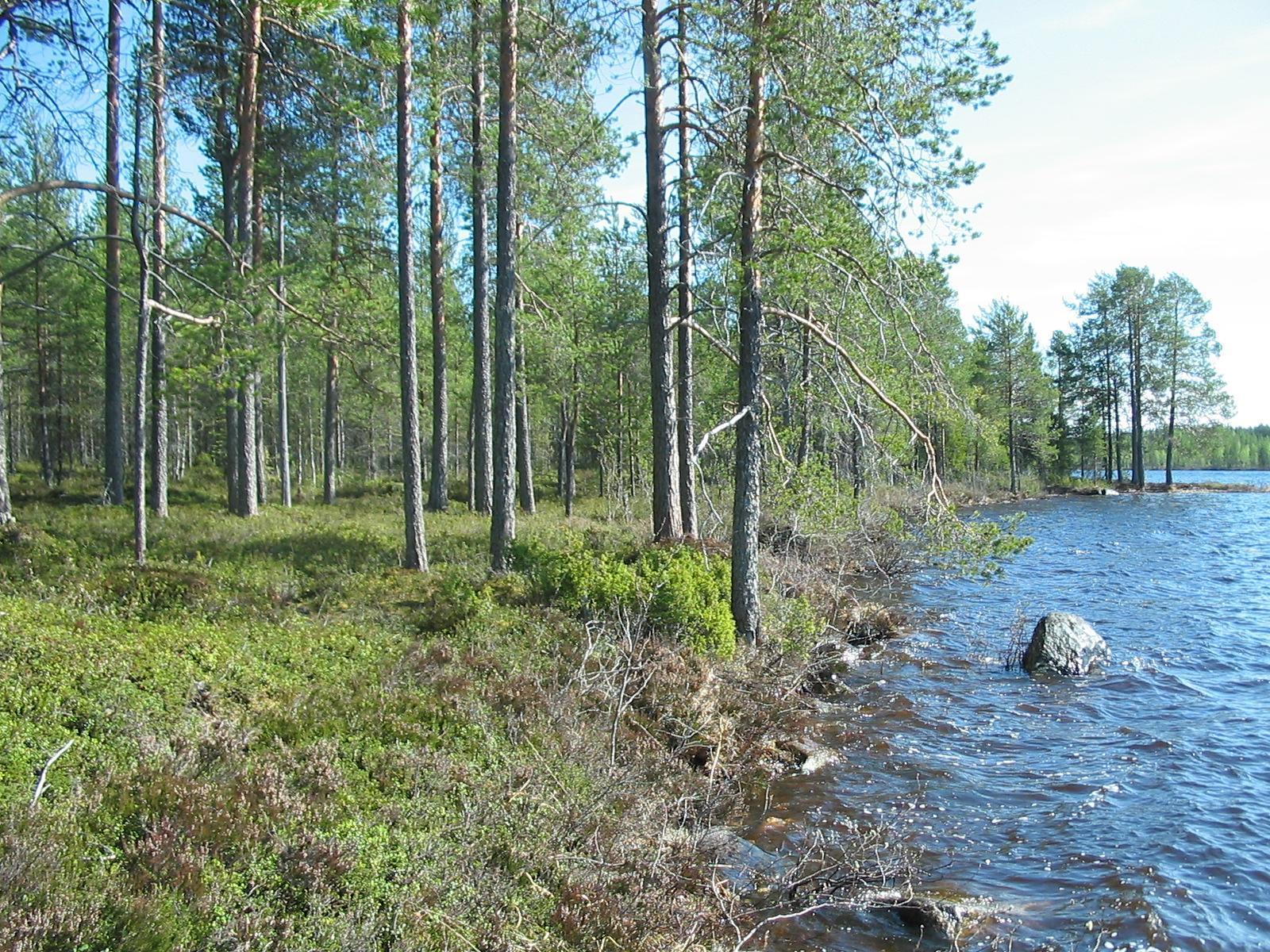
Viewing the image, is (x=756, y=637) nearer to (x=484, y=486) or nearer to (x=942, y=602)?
(x=942, y=602)

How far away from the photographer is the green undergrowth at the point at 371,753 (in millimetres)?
4750

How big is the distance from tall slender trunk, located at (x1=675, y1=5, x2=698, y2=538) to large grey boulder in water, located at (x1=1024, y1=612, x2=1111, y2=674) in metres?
5.91

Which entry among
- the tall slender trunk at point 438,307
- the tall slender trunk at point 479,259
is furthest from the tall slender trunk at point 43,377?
the tall slender trunk at point 479,259

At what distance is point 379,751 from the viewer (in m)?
6.69

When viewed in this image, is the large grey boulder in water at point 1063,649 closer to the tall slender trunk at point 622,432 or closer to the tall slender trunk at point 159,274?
the tall slender trunk at point 622,432

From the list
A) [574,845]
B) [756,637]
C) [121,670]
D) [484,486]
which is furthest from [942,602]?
[121,670]

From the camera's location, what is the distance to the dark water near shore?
6.55 metres

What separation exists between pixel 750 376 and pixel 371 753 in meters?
6.18

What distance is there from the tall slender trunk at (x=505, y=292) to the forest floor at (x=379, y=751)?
139cm

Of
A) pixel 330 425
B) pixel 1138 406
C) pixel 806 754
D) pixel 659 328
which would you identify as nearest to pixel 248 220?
pixel 330 425

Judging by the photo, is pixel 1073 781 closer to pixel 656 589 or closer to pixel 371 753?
pixel 656 589

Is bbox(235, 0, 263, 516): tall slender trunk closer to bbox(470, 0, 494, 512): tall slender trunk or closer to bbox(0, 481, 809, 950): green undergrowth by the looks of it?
bbox(470, 0, 494, 512): tall slender trunk

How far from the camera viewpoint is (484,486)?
2233 cm

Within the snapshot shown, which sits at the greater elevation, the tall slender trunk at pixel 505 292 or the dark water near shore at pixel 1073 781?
the tall slender trunk at pixel 505 292
